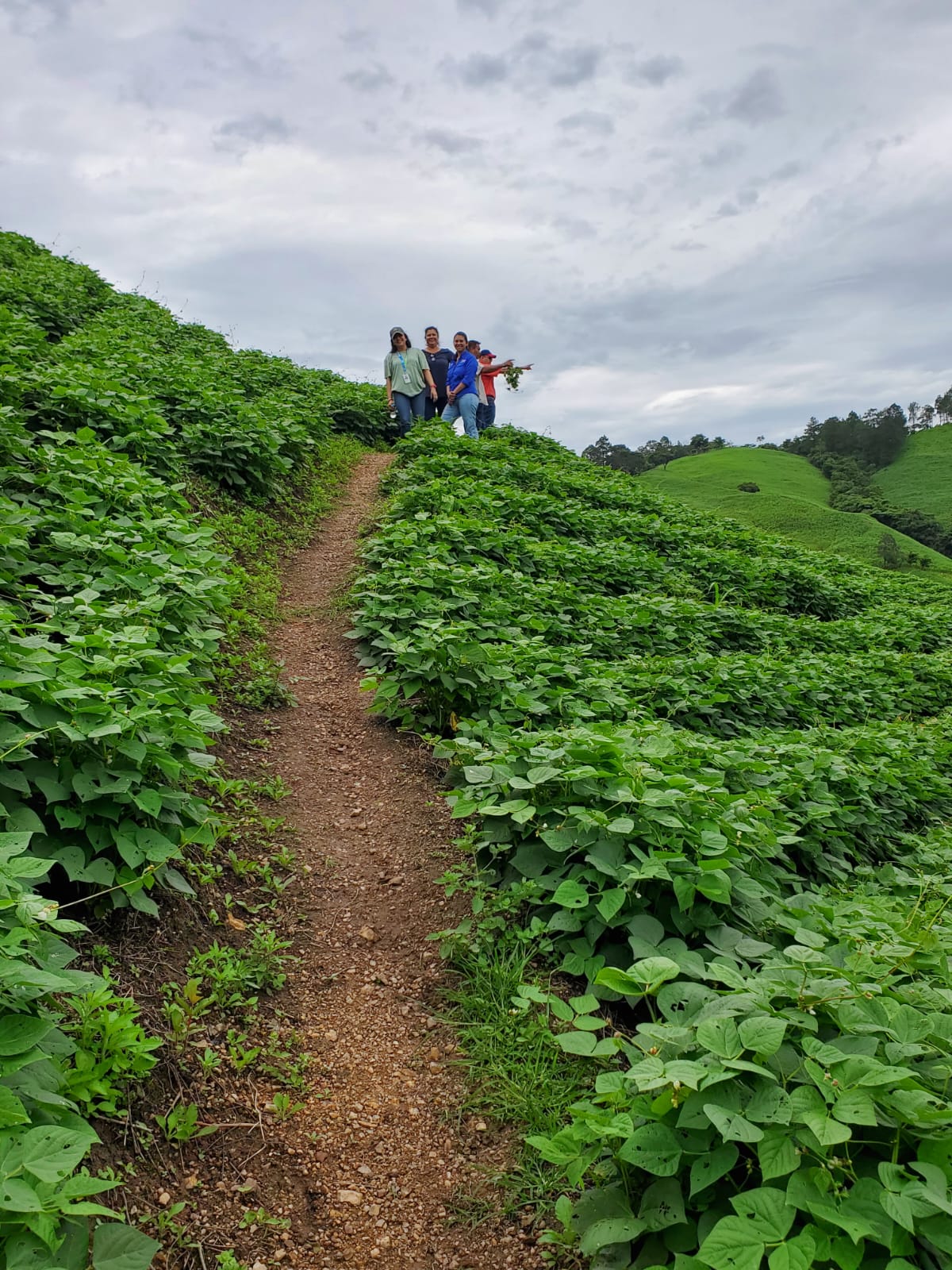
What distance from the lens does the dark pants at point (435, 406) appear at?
16.3 m

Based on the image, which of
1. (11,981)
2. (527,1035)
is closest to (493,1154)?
(527,1035)

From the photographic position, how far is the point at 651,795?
3600mm

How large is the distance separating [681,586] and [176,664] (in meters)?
8.60

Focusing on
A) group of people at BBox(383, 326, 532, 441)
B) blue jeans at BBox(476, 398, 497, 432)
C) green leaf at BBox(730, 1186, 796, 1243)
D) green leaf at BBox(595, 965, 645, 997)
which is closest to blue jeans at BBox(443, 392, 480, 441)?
group of people at BBox(383, 326, 532, 441)

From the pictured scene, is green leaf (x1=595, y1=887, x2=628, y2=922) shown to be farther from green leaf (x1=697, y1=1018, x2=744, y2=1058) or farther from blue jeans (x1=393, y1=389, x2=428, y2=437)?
blue jeans (x1=393, y1=389, x2=428, y2=437)

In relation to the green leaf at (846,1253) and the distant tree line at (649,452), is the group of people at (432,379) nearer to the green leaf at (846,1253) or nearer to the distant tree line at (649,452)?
the green leaf at (846,1253)

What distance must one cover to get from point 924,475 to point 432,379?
5862 centimetres

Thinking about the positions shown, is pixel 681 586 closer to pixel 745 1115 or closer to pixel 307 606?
pixel 307 606

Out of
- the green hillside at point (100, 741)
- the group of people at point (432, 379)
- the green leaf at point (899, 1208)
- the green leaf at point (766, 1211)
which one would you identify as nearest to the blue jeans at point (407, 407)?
the group of people at point (432, 379)

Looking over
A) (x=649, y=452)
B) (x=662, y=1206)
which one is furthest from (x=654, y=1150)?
(x=649, y=452)

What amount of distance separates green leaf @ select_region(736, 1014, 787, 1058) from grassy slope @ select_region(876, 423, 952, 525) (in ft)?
176

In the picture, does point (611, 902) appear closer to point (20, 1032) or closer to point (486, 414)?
point (20, 1032)

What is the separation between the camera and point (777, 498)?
37219mm

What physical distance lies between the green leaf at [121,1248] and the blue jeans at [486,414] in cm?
1716
